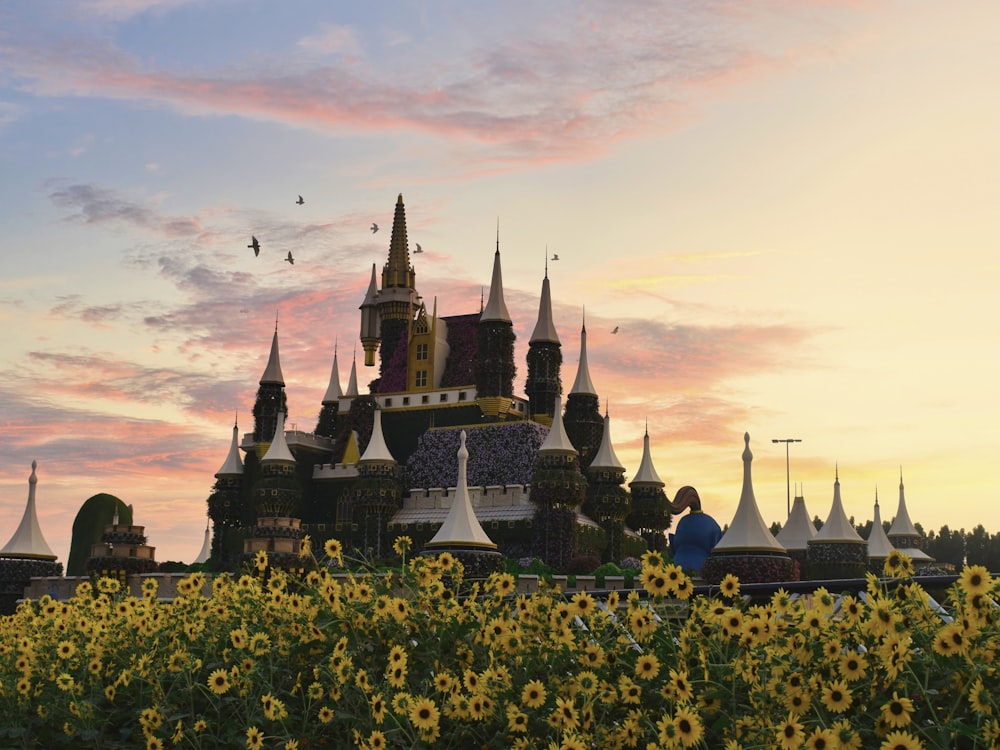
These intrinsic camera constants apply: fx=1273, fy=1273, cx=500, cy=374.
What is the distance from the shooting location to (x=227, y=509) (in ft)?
202

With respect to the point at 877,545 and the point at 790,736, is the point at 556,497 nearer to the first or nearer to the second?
the point at 877,545

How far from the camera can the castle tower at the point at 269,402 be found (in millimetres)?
64312

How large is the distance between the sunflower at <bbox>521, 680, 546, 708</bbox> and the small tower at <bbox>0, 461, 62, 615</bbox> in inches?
1779

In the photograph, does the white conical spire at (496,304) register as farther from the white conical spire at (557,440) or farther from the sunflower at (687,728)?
the sunflower at (687,728)

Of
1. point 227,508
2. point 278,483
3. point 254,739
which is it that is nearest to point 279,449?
point 278,483

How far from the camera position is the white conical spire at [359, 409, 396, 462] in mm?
56319

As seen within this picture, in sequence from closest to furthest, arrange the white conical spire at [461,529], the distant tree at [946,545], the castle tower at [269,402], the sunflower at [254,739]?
the sunflower at [254,739] < the white conical spire at [461,529] < the castle tower at [269,402] < the distant tree at [946,545]

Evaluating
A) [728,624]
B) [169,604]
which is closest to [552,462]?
[169,604]

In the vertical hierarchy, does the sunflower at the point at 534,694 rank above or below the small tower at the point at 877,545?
below

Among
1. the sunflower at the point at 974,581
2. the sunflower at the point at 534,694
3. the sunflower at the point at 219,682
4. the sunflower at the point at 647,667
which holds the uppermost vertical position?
the sunflower at the point at 974,581

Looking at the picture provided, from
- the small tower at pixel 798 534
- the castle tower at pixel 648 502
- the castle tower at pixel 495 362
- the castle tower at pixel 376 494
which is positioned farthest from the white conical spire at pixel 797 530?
the castle tower at pixel 376 494

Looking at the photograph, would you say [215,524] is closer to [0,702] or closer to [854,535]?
[854,535]

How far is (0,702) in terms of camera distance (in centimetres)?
1280

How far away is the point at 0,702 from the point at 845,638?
871 cm
